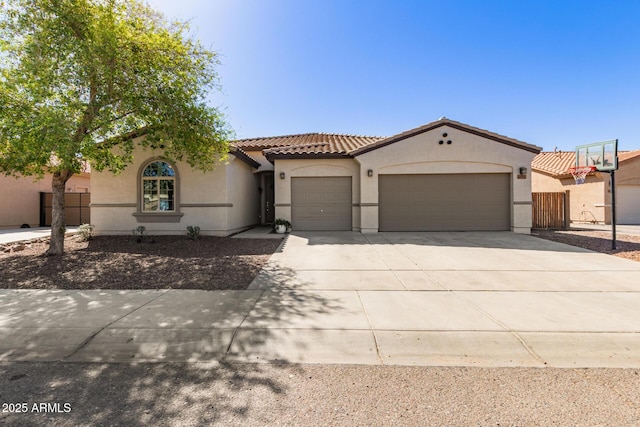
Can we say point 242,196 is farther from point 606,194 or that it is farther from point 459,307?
point 606,194

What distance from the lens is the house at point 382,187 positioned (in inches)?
466

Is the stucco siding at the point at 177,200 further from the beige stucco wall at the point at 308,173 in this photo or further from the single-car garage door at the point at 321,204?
the single-car garage door at the point at 321,204

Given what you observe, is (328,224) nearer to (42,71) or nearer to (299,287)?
(299,287)

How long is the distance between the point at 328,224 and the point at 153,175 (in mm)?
7663

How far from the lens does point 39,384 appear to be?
2725 mm

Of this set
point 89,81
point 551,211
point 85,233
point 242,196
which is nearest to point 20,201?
point 85,233

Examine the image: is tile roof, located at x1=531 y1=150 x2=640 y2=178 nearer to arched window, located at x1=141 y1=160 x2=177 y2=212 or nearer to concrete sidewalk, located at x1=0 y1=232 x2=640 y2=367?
concrete sidewalk, located at x1=0 y1=232 x2=640 y2=367

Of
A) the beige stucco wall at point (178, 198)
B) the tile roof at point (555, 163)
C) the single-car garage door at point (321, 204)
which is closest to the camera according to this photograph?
the beige stucco wall at point (178, 198)

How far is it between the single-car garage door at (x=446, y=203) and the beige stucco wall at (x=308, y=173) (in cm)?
123

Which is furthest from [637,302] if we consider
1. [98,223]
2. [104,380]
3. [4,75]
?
[98,223]

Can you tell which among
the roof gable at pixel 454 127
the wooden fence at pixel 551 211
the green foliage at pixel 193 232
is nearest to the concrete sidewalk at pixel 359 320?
the green foliage at pixel 193 232


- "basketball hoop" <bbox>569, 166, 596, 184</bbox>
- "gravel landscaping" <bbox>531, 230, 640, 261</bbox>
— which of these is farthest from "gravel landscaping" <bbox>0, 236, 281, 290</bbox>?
"basketball hoop" <bbox>569, 166, 596, 184</bbox>

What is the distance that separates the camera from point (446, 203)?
13.2m

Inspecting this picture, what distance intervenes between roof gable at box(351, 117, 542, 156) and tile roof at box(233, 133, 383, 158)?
1177 mm
